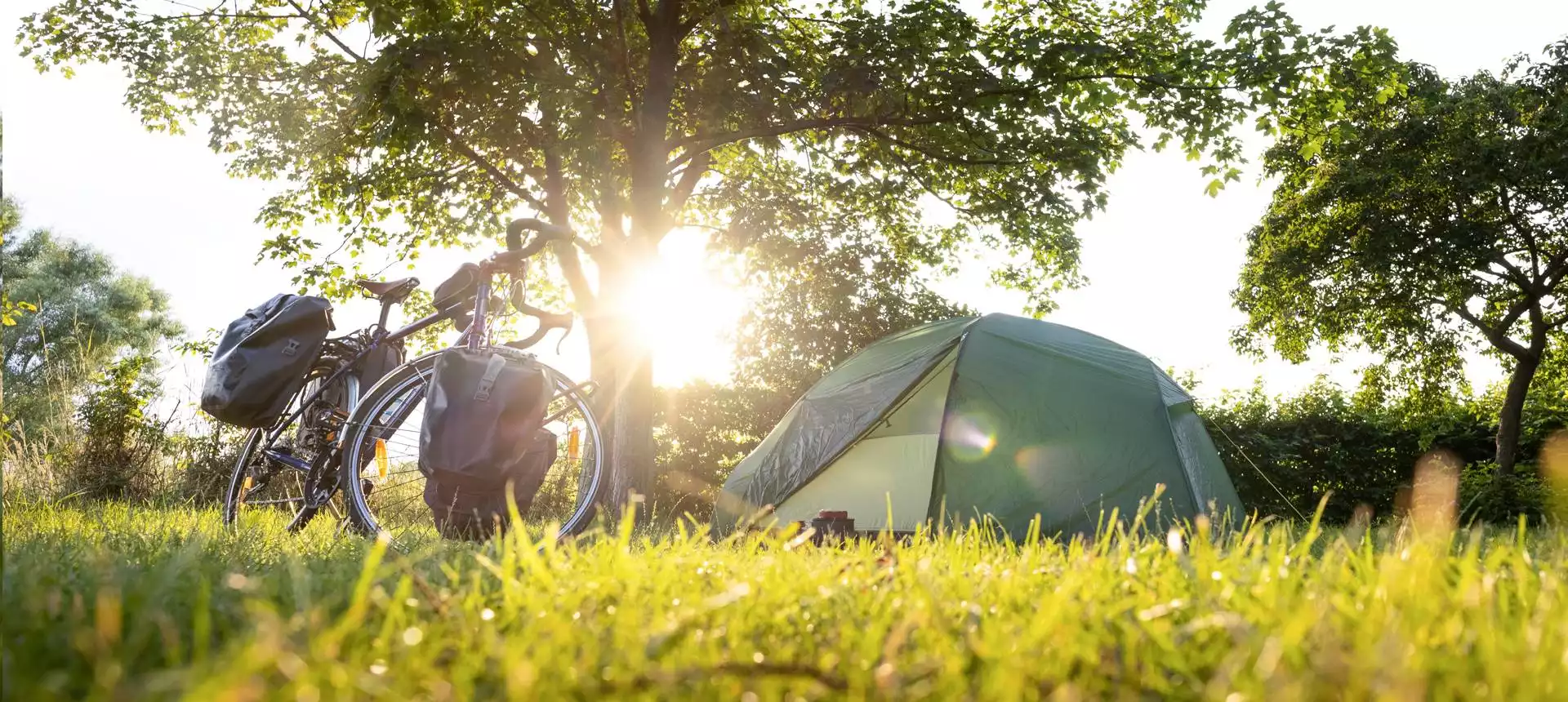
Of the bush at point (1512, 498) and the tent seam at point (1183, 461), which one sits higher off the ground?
the tent seam at point (1183, 461)

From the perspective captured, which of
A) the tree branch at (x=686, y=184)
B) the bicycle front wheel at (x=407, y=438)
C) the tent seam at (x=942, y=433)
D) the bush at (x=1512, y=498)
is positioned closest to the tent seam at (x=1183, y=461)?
the tent seam at (x=942, y=433)

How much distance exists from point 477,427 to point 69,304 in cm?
2873

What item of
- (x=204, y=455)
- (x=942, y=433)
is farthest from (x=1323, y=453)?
(x=204, y=455)

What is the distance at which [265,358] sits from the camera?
3.82m

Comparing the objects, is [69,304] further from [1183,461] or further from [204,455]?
[1183,461]

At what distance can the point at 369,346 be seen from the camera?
418cm

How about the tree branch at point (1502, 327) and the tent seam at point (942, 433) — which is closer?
the tent seam at point (942, 433)

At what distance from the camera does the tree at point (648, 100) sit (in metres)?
7.52

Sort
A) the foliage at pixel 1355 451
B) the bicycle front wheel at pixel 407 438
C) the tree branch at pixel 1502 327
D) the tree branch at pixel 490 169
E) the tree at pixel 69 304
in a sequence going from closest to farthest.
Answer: the bicycle front wheel at pixel 407 438, the tree branch at pixel 490 169, the foliage at pixel 1355 451, the tree branch at pixel 1502 327, the tree at pixel 69 304

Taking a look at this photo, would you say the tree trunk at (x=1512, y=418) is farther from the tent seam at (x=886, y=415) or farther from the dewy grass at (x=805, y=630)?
the dewy grass at (x=805, y=630)

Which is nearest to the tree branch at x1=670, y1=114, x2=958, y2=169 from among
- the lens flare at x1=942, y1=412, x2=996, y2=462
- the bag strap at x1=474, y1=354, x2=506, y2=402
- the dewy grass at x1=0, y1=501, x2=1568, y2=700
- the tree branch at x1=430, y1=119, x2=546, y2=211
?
the tree branch at x1=430, y1=119, x2=546, y2=211

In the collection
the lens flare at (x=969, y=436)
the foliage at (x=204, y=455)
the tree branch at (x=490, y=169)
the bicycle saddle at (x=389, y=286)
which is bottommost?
the foliage at (x=204, y=455)

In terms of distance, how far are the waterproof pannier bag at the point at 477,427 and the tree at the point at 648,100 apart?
3.35 m

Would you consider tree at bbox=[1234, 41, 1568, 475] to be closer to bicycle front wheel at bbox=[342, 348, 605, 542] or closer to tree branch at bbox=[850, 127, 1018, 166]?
tree branch at bbox=[850, 127, 1018, 166]
